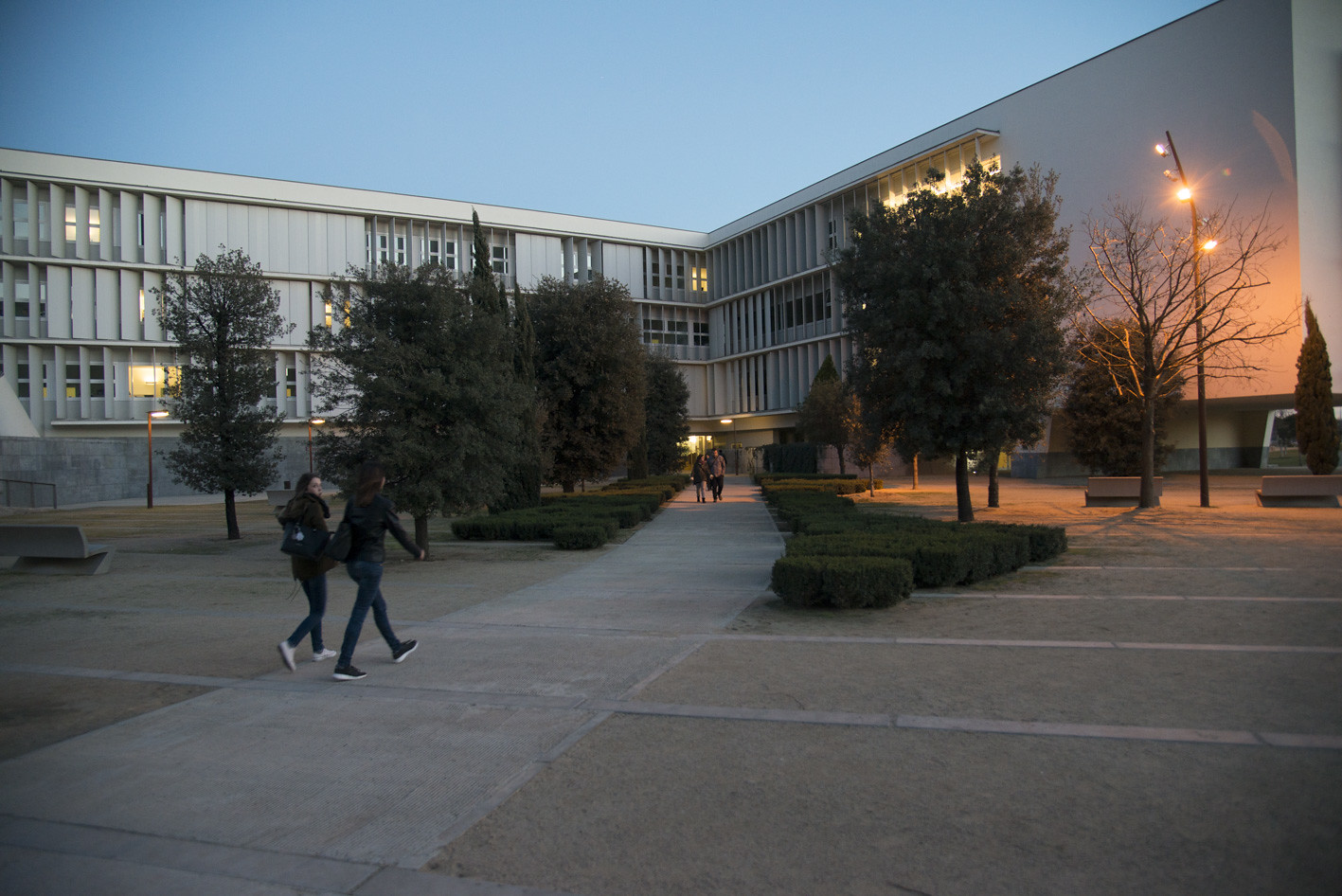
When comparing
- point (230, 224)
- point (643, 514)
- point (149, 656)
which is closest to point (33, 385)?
point (230, 224)

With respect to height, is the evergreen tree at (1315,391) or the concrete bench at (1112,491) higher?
the evergreen tree at (1315,391)

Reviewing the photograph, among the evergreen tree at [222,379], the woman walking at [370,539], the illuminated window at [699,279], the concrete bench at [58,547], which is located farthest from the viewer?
the illuminated window at [699,279]

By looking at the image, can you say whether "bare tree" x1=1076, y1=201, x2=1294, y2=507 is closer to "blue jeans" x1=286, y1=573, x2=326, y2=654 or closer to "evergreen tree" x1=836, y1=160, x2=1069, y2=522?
"evergreen tree" x1=836, y1=160, x2=1069, y2=522

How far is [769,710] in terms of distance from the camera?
5.07m

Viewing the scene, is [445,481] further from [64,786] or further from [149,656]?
[64,786]

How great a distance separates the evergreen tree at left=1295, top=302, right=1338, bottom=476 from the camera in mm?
30469

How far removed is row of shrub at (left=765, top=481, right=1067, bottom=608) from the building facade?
32.7 feet

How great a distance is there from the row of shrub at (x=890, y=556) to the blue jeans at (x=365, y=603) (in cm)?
411

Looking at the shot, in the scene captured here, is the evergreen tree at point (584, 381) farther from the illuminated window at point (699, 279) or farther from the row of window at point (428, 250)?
the illuminated window at point (699, 279)

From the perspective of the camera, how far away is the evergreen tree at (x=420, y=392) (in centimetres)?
1254

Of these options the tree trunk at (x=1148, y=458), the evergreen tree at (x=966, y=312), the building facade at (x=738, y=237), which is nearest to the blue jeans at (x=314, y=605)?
the evergreen tree at (x=966, y=312)

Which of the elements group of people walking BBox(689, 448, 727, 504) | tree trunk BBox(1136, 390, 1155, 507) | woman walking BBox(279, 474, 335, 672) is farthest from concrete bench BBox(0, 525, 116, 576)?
tree trunk BBox(1136, 390, 1155, 507)

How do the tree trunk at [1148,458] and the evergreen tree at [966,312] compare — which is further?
the tree trunk at [1148,458]

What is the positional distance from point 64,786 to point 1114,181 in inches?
1594
